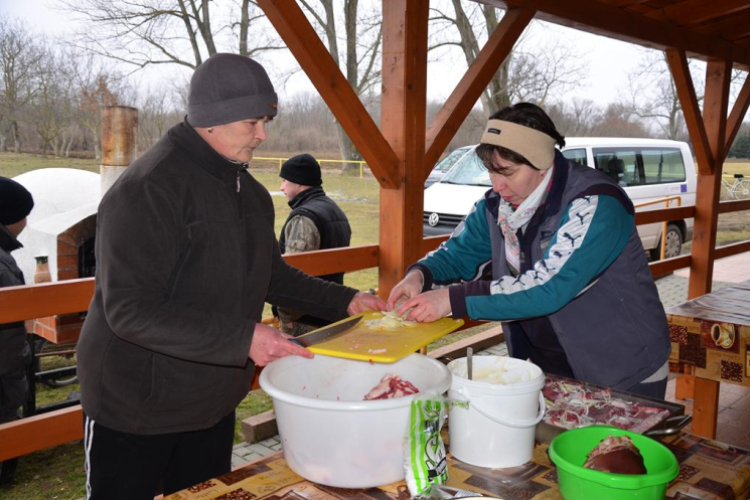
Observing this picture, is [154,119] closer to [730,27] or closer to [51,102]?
[51,102]

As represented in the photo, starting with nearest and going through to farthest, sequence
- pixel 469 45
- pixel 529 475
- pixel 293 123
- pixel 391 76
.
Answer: pixel 529 475
pixel 391 76
pixel 293 123
pixel 469 45

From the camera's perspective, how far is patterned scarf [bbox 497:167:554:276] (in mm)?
2131

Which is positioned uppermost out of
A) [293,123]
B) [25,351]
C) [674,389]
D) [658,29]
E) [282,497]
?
[658,29]

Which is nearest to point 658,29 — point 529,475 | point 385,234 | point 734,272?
point 385,234

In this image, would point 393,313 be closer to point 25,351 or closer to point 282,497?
point 282,497

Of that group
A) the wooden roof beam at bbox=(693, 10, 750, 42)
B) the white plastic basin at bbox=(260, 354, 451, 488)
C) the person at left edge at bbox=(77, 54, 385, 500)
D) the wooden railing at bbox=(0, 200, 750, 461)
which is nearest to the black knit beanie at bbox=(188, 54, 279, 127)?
the person at left edge at bbox=(77, 54, 385, 500)

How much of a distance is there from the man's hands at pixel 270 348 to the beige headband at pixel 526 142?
96 centimetres

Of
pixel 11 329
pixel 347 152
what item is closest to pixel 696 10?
pixel 347 152

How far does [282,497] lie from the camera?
1410 mm

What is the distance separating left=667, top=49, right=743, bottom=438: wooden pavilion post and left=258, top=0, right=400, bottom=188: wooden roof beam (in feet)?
13.3

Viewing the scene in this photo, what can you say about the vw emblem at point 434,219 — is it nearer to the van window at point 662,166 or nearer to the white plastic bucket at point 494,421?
the van window at point 662,166

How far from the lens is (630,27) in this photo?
5.68 m

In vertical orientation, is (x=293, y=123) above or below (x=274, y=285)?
above

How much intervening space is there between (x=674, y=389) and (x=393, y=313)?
383cm
